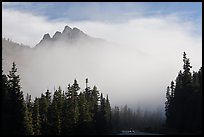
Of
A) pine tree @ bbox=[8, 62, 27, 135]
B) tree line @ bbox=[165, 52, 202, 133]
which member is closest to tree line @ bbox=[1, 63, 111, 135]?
pine tree @ bbox=[8, 62, 27, 135]

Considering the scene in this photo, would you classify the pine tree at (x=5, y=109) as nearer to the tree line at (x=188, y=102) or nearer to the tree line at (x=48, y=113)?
the tree line at (x=48, y=113)

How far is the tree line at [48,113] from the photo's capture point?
64.2 meters

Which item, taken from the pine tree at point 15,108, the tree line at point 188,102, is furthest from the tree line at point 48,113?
the tree line at point 188,102

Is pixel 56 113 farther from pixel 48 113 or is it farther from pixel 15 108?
pixel 15 108

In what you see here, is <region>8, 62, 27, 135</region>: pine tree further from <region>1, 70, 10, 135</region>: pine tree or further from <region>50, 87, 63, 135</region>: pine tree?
<region>50, 87, 63, 135</region>: pine tree

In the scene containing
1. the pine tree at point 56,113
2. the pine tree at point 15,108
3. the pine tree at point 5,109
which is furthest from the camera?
the pine tree at point 56,113

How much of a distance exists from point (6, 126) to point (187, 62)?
48482 mm

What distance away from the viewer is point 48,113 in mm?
87250

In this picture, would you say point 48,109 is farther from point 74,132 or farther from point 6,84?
point 6,84

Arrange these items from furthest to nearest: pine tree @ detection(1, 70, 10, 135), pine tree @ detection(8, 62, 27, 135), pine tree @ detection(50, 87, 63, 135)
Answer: pine tree @ detection(50, 87, 63, 135) → pine tree @ detection(8, 62, 27, 135) → pine tree @ detection(1, 70, 10, 135)

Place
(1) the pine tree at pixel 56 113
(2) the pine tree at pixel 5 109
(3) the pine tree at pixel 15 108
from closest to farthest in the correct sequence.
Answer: (2) the pine tree at pixel 5 109 → (3) the pine tree at pixel 15 108 → (1) the pine tree at pixel 56 113

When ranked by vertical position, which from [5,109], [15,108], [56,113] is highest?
[56,113]

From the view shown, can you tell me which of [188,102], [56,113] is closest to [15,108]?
[56,113]

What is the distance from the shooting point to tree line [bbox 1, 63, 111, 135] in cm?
6419
